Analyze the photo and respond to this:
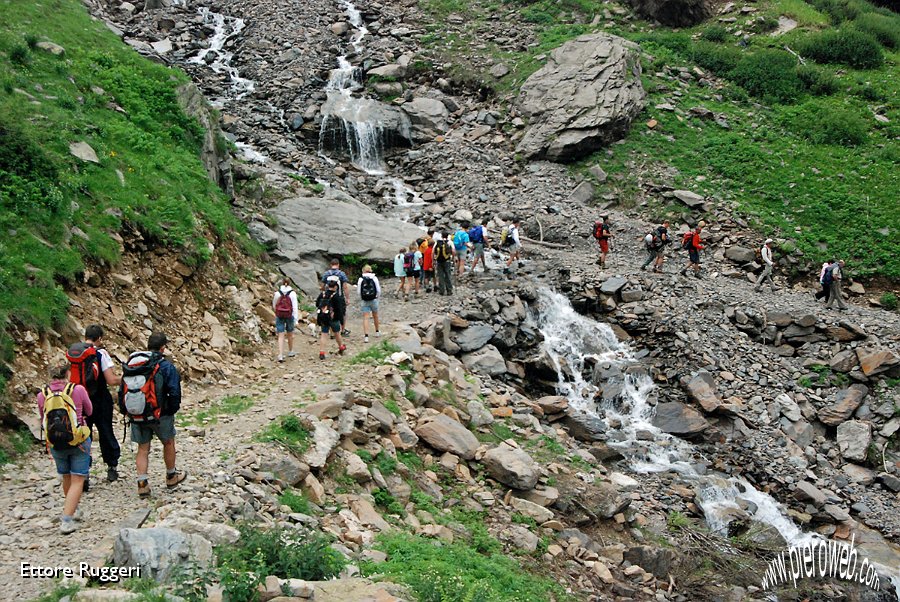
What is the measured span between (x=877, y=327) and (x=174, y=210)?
21228mm

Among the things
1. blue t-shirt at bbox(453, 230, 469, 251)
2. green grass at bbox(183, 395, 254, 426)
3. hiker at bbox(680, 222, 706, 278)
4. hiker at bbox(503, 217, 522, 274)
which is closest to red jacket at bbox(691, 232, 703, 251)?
hiker at bbox(680, 222, 706, 278)

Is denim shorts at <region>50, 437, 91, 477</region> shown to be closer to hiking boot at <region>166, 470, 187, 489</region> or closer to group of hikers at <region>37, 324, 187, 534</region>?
group of hikers at <region>37, 324, 187, 534</region>

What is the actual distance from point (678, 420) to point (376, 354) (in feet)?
29.3

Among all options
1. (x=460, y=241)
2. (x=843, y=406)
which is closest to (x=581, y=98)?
(x=460, y=241)

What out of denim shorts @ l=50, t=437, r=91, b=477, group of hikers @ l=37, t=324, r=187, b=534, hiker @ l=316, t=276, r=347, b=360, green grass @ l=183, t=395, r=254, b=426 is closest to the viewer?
group of hikers @ l=37, t=324, r=187, b=534

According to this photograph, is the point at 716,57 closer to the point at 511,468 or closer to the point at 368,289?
the point at 368,289

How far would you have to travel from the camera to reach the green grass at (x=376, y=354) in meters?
14.1

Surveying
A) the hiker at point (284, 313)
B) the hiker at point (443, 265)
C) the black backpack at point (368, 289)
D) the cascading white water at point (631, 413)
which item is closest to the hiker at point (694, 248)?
the cascading white water at point (631, 413)

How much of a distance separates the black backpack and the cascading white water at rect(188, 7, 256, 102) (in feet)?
76.1

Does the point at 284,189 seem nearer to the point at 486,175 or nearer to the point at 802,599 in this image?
the point at 486,175

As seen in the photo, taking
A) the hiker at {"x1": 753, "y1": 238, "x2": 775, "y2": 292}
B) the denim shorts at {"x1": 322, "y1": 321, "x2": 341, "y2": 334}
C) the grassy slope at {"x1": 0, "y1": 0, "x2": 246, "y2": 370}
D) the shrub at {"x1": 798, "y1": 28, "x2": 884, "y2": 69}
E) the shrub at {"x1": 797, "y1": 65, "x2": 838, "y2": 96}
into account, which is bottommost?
the hiker at {"x1": 753, "y1": 238, "x2": 775, "y2": 292}

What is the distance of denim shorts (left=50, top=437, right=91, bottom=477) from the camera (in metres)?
7.29

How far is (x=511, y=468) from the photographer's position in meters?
12.5

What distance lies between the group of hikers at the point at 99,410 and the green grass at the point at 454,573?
2.96 meters
